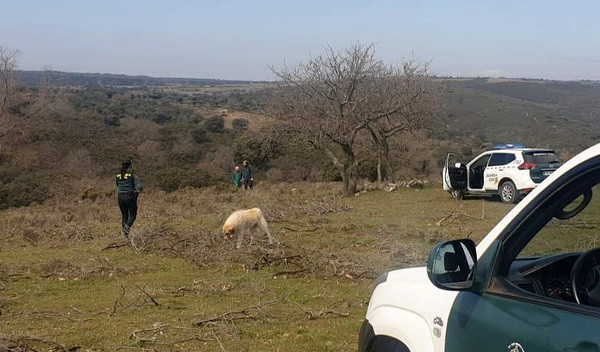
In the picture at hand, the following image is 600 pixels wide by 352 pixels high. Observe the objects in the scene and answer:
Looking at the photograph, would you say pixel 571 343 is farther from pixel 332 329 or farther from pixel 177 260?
pixel 177 260

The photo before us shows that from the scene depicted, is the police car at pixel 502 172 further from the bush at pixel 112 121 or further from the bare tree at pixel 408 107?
the bush at pixel 112 121

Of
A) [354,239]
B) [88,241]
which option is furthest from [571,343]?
[88,241]

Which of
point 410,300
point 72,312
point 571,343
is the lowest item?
point 72,312

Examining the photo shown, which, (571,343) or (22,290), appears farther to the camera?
(22,290)

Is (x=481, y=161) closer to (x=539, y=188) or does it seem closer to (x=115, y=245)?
(x=115, y=245)

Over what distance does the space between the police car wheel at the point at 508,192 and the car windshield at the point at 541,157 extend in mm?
894

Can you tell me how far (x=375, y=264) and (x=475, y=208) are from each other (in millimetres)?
8898

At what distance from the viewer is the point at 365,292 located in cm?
830

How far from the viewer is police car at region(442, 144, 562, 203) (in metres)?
16.8

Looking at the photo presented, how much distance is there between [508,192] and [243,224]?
9.18 m

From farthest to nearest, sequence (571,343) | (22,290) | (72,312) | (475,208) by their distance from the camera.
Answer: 1. (475,208)
2. (22,290)
3. (72,312)
4. (571,343)

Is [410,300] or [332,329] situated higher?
[410,300]

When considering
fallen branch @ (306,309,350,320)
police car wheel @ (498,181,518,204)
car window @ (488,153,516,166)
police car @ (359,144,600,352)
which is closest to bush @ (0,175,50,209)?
car window @ (488,153,516,166)

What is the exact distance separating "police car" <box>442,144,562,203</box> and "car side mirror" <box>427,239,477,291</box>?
13.7 m
